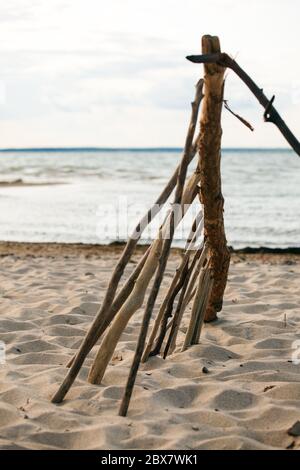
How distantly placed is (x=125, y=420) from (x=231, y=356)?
124 cm

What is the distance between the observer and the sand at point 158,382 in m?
2.87

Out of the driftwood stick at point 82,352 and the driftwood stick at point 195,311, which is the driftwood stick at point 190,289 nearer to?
the driftwood stick at point 195,311

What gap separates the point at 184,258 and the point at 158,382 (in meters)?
0.75

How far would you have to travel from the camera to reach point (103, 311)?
3.41 metres

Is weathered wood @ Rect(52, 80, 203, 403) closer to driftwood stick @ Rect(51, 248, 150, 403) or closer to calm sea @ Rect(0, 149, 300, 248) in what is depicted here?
driftwood stick @ Rect(51, 248, 150, 403)

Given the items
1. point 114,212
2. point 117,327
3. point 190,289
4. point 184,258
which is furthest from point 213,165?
point 114,212

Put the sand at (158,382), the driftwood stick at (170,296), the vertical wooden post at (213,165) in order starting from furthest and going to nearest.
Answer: the driftwood stick at (170,296), the vertical wooden post at (213,165), the sand at (158,382)

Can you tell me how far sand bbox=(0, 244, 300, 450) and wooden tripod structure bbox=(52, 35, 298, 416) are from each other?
0.15 m

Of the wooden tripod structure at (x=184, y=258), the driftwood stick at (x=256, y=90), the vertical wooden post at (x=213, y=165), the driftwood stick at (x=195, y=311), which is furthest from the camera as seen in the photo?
the driftwood stick at (x=195, y=311)

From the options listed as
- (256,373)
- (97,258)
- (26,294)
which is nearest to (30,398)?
(256,373)

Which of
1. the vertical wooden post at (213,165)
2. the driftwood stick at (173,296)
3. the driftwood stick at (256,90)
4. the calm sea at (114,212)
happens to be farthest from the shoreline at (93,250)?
the driftwood stick at (256,90)

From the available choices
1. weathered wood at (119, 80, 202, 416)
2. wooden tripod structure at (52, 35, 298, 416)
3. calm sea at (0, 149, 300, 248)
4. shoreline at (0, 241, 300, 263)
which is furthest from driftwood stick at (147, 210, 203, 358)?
calm sea at (0, 149, 300, 248)

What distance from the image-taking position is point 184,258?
156 inches

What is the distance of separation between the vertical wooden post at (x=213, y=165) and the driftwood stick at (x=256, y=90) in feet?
0.47
